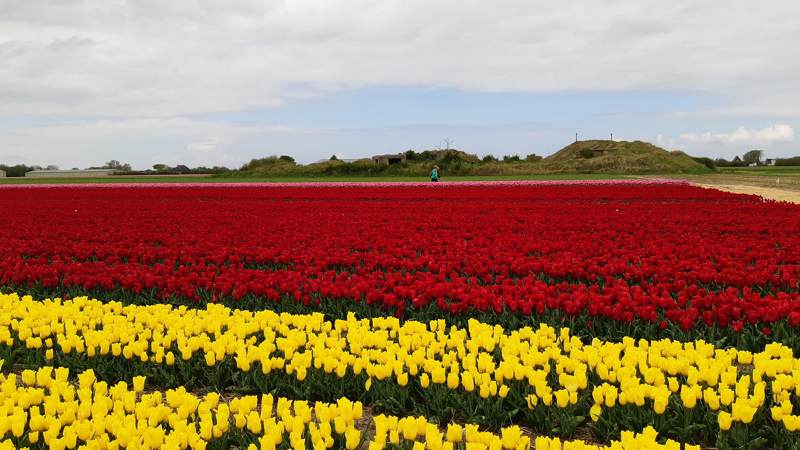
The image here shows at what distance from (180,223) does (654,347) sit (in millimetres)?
11870

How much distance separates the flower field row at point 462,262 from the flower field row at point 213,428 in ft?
8.72

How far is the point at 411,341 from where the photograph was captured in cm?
538

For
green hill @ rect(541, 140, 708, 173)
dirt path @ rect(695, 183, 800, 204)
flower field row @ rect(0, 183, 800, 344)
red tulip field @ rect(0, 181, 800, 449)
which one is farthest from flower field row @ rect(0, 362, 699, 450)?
green hill @ rect(541, 140, 708, 173)

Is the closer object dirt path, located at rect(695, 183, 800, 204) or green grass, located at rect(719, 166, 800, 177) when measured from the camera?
dirt path, located at rect(695, 183, 800, 204)

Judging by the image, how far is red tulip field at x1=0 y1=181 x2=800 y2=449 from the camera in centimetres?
397

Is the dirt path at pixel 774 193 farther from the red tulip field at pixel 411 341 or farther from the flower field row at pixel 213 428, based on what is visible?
the flower field row at pixel 213 428

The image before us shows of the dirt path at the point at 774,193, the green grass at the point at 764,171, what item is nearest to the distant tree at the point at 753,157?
the green grass at the point at 764,171

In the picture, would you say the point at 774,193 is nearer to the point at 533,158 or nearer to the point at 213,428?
the point at 213,428

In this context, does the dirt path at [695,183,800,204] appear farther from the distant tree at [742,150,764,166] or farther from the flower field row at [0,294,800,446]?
the distant tree at [742,150,764,166]

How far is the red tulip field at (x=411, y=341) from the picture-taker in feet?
13.0

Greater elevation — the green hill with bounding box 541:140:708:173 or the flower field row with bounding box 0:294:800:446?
the green hill with bounding box 541:140:708:173

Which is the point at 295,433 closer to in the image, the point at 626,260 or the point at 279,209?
the point at 626,260

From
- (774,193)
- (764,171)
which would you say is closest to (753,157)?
(764,171)

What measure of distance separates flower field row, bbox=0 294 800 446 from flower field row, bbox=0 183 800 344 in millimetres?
854
